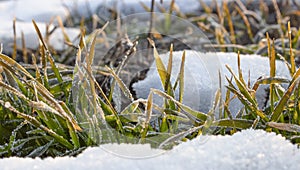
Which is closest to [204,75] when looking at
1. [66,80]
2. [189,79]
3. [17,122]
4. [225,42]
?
[189,79]

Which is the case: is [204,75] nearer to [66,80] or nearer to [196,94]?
[196,94]

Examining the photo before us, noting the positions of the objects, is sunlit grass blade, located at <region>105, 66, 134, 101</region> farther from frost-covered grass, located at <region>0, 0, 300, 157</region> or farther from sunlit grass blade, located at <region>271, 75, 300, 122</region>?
sunlit grass blade, located at <region>271, 75, 300, 122</region>

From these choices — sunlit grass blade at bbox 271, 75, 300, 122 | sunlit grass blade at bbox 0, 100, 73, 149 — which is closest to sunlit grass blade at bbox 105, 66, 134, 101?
sunlit grass blade at bbox 0, 100, 73, 149

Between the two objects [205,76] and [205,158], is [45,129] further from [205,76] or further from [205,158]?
[205,76]

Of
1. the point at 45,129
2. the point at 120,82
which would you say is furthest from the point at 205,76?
the point at 45,129

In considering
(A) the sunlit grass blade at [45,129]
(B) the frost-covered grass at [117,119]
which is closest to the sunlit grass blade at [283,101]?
(B) the frost-covered grass at [117,119]

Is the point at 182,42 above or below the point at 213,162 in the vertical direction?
above

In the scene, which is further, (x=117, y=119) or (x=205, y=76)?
(x=205, y=76)

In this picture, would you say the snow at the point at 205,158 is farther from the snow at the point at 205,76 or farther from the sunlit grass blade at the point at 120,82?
the snow at the point at 205,76
